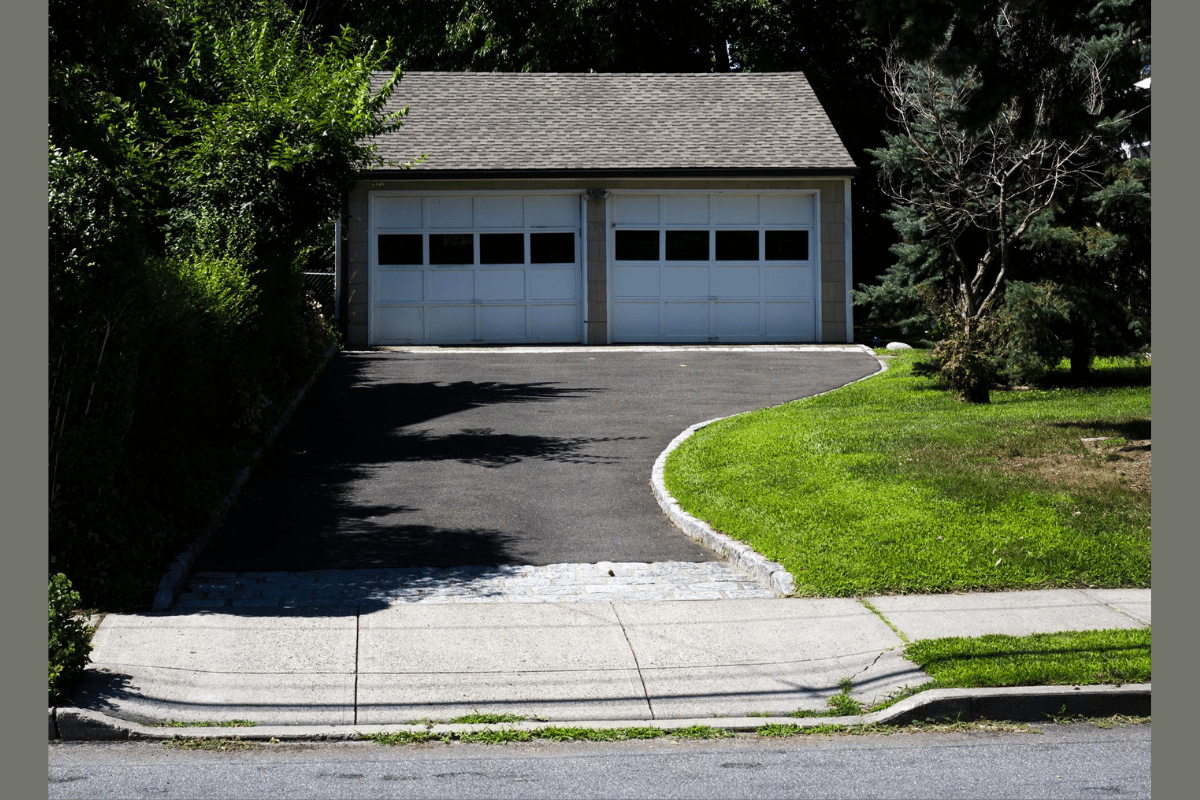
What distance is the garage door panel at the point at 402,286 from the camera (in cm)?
2261

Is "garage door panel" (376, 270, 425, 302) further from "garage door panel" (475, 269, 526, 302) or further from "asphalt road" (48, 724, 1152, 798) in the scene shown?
"asphalt road" (48, 724, 1152, 798)

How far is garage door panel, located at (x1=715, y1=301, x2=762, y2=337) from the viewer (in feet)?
75.6

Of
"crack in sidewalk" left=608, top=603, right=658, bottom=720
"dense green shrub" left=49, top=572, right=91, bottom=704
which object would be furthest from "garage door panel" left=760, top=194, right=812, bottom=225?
"dense green shrub" left=49, top=572, right=91, bottom=704

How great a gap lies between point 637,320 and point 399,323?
4555mm

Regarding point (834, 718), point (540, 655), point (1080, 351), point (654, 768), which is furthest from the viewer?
point (1080, 351)

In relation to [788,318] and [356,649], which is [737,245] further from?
[356,649]

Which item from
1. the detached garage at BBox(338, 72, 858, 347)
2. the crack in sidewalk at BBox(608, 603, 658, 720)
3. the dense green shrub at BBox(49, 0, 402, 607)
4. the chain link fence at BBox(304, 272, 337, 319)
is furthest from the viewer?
the chain link fence at BBox(304, 272, 337, 319)

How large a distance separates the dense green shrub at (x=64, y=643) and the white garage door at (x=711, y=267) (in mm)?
16691

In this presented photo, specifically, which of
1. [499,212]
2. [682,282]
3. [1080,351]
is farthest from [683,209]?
[1080,351]

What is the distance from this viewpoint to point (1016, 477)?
10641mm

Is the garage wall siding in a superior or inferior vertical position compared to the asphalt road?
superior

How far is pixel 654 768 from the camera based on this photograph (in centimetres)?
576

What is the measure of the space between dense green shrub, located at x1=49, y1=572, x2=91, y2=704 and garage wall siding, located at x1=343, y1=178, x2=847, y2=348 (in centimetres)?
1585

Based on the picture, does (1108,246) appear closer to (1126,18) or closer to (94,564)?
(1126,18)
